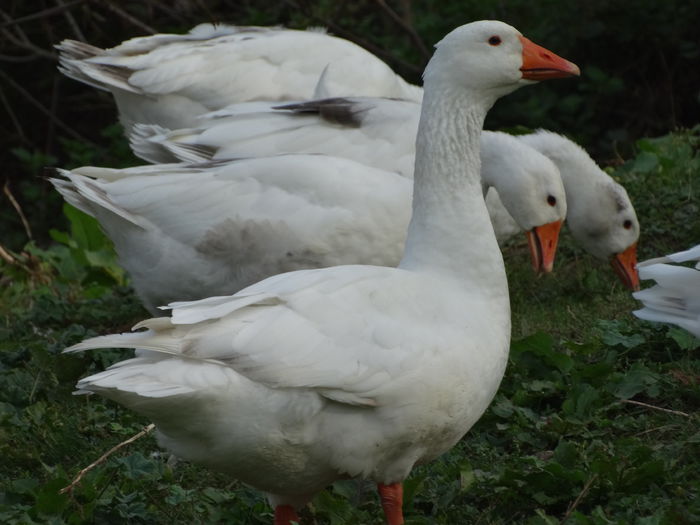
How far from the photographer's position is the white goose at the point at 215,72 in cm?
823

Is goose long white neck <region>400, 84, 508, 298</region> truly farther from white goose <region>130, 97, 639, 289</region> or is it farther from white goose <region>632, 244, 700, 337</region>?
white goose <region>130, 97, 639, 289</region>

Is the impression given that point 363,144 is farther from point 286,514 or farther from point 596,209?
point 286,514

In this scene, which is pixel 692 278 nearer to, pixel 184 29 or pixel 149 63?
pixel 149 63

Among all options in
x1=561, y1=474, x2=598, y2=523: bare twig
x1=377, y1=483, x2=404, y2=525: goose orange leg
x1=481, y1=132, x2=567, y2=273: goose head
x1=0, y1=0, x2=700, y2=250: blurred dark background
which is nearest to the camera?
x1=561, y1=474, x2=598, y2=523: bare twig

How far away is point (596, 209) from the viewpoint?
23.5 ft

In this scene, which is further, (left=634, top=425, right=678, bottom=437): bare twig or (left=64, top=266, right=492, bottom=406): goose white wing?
(left=634, top=425, right=678, bottom=437): bare twig

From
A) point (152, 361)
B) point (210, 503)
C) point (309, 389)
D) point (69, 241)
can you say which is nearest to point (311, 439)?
point (309, 389)

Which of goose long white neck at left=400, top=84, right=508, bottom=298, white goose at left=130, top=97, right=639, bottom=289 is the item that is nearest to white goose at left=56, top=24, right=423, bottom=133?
white goose at left=130, top=97, right=639, bottom=289

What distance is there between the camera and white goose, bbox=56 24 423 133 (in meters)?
8.23

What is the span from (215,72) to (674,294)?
4400 mm

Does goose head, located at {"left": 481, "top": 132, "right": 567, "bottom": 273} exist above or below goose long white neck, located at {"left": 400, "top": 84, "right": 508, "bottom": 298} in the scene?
below

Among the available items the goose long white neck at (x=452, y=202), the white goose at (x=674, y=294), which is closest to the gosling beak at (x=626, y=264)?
the white goose at (x=674, y=294)

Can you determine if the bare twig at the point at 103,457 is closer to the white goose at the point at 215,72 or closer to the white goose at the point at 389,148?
the white goose at the point at 389,148

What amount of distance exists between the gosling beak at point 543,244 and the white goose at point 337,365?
Answer: 2307mm
